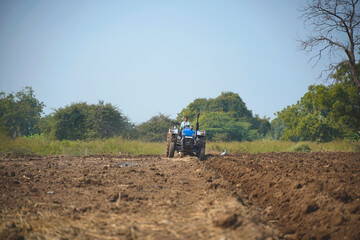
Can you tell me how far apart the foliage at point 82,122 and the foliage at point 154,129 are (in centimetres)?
606

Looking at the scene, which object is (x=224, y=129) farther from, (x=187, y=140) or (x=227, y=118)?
(x=187, y=140)

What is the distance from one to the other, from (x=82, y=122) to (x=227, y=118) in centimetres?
1718

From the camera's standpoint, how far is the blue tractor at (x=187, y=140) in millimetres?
13195

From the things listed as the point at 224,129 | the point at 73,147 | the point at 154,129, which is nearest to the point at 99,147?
the point at 73,147

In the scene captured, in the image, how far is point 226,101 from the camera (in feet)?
158

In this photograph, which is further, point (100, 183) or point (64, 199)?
point (100, 183)

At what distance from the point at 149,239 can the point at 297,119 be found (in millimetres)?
38671

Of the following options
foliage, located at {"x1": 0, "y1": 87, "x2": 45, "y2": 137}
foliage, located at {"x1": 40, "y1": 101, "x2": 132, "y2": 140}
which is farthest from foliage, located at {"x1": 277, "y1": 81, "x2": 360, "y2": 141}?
foliage, located at {"x1": 0, "y1": 87, "x2": 45, "y2": 137}

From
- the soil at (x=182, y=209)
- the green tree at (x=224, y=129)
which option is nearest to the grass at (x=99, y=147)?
the soil at (x=182, y=209)

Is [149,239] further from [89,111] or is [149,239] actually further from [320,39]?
[89,111]

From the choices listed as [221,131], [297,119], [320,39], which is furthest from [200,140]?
[297,119]

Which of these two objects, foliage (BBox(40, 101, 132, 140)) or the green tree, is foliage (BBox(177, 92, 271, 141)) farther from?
foliage (BBox(40, 101, 132, 140))

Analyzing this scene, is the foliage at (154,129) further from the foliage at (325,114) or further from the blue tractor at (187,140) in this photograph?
the blue tractor at (187,140)

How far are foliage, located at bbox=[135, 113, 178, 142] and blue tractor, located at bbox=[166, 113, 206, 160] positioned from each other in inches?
874
